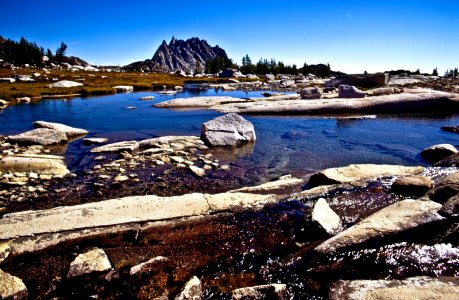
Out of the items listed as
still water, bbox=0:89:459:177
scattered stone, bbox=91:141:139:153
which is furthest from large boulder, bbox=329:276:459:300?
scattered stone, bbox=91:141:139:153

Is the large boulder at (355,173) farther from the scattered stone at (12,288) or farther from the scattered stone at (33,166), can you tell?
the scattered stone at (33,166)

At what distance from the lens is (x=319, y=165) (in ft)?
35.8

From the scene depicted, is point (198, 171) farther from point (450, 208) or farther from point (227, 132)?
point (450, 208)

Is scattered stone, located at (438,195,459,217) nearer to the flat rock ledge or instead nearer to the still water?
the flat rock ledge

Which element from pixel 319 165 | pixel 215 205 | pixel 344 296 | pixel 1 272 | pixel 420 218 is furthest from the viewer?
pixel 319 165

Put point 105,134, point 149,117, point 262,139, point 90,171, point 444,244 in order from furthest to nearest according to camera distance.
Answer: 1. point 149,117
2. point 105,134
3. point 262,139
4. point 90,171
5. point 444,244

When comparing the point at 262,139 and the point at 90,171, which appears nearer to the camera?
the point at 90,171

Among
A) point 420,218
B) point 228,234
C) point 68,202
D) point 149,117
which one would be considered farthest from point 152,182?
point 149,117

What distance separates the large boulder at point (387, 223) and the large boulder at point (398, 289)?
0.88 meters

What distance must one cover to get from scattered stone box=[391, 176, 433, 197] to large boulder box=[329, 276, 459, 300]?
3491 mm

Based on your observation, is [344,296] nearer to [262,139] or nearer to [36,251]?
[36,251]

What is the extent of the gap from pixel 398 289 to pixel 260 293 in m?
1.85

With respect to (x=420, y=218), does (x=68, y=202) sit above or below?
below

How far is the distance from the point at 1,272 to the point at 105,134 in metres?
12.3
